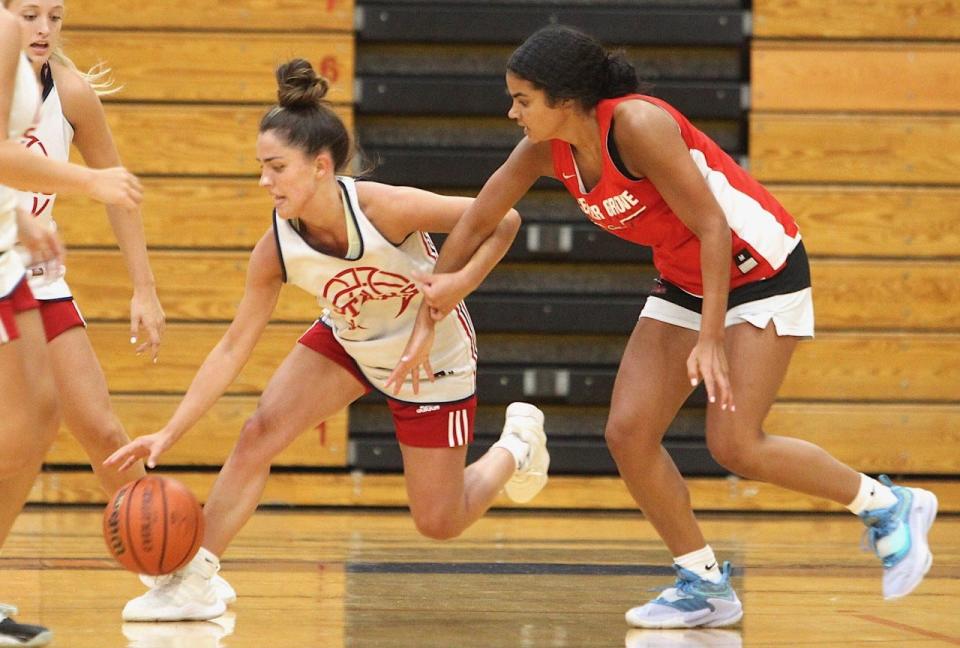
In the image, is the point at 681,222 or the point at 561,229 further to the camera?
the point at 561,229

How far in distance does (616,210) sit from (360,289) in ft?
2.40

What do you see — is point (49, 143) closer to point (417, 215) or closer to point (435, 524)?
point (417, 215)

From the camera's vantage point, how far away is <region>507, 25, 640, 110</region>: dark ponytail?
11.4 feet

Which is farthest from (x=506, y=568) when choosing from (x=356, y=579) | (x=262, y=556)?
(x=262, y=556)


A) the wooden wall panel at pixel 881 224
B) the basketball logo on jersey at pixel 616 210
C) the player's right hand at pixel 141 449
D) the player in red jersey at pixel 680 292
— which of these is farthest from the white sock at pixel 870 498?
the wooden wall panel at pixel 881 224

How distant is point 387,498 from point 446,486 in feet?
9.95

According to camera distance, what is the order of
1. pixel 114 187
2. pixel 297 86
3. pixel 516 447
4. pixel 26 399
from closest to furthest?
pixel 114 187 < pixel 26 399 < pixel 297 86 < pixel 516 447

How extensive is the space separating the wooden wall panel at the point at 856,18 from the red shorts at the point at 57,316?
446 cm

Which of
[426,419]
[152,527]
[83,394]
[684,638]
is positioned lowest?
[684,638]

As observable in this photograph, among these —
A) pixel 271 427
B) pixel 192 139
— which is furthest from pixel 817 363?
pixel 271 427

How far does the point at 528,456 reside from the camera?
456 cm

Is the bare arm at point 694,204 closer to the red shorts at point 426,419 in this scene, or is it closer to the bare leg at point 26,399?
the red shorts at point 426,419

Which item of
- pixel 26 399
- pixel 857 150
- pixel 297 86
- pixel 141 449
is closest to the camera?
pixel 26 399

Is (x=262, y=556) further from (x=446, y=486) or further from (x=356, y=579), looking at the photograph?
(x=446, y=486)
